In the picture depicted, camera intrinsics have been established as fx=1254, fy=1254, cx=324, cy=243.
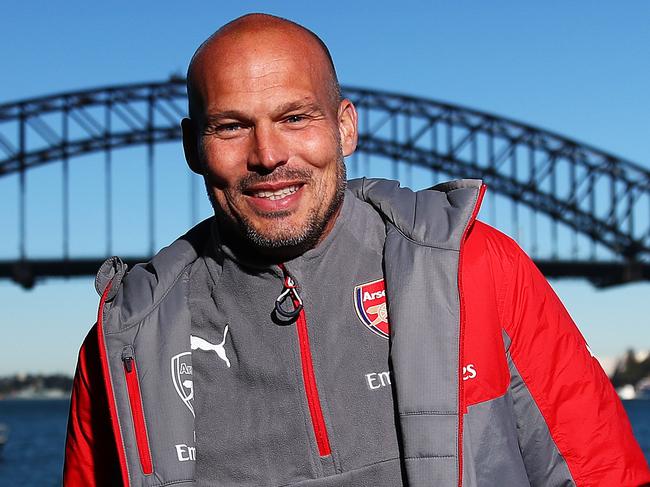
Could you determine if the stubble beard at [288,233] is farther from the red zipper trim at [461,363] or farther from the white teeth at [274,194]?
the red zipper trim at [461,363]

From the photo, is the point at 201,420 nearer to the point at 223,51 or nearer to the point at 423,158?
the point at 223,51

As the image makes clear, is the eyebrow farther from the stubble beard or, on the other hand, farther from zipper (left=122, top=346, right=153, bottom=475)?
zipper (left=122, top=346, right=153, bottom=475)

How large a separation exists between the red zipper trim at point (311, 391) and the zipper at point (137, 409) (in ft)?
1.20

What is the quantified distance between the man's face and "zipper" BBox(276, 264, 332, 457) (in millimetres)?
104

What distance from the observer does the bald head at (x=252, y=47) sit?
275 cm

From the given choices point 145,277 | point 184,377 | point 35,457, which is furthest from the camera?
point 35,457

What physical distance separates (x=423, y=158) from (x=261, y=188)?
47205 millimetres

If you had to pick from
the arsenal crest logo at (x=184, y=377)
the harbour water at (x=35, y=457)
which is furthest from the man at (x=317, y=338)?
the harbour water at (x=35, y=457)

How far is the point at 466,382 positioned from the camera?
100 inches

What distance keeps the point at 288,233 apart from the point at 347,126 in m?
0.33

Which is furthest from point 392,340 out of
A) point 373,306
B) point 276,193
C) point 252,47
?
point 252,47

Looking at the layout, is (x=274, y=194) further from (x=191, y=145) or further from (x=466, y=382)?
(x=466, y=382)

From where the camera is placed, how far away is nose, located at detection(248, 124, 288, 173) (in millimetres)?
2715

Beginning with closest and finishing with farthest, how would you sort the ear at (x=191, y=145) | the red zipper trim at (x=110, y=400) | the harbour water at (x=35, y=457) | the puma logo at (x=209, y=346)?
the red zipper trim at (x=110, y=400), the puma logo at (x=209, y=346), the ear at (x=191, y=145), the harbour water at (x=35, y=457)
